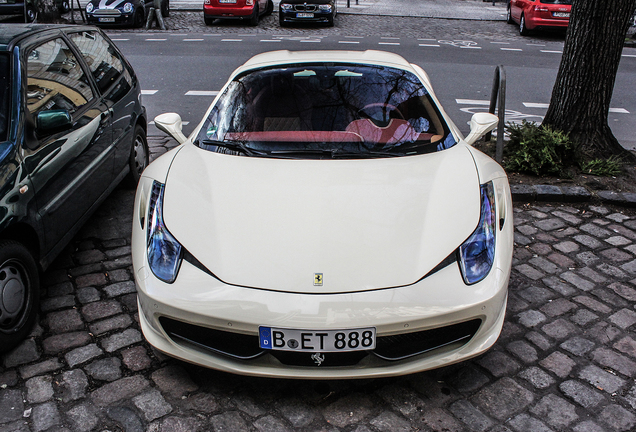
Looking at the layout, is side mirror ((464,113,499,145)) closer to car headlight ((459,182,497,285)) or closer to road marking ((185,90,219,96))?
car headlight ((459,182,497,285))

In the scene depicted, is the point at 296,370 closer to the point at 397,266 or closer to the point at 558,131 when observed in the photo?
the point at 397,266

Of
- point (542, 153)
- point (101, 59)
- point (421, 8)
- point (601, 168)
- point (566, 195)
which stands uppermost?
point (421, 8)

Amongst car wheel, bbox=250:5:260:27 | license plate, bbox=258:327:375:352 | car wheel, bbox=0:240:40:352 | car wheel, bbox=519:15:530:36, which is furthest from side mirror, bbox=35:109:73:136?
car wheel, bbox=519:15:530:36

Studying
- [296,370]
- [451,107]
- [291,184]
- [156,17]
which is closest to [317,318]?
[296,370]

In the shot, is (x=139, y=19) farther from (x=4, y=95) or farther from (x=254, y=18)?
(x=4, y=95)

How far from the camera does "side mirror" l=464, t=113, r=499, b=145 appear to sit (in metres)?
3.71

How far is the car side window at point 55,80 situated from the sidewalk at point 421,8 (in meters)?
17.1

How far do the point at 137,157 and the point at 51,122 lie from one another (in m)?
1.92

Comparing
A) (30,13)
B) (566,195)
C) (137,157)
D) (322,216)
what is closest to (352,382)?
(322,216)

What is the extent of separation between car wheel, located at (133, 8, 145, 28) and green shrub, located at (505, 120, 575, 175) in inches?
543

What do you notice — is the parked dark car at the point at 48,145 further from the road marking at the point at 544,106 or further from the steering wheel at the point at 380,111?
the road marking at the point at 544,106

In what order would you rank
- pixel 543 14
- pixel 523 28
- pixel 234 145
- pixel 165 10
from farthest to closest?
1. pixel 165 10
2. pixel 523 28
3. pixel 543 14
4. pixel 234 145

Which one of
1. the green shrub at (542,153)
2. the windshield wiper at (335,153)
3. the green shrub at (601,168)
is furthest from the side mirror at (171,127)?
the green shrub at (601,168)

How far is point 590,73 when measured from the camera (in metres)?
5.40
